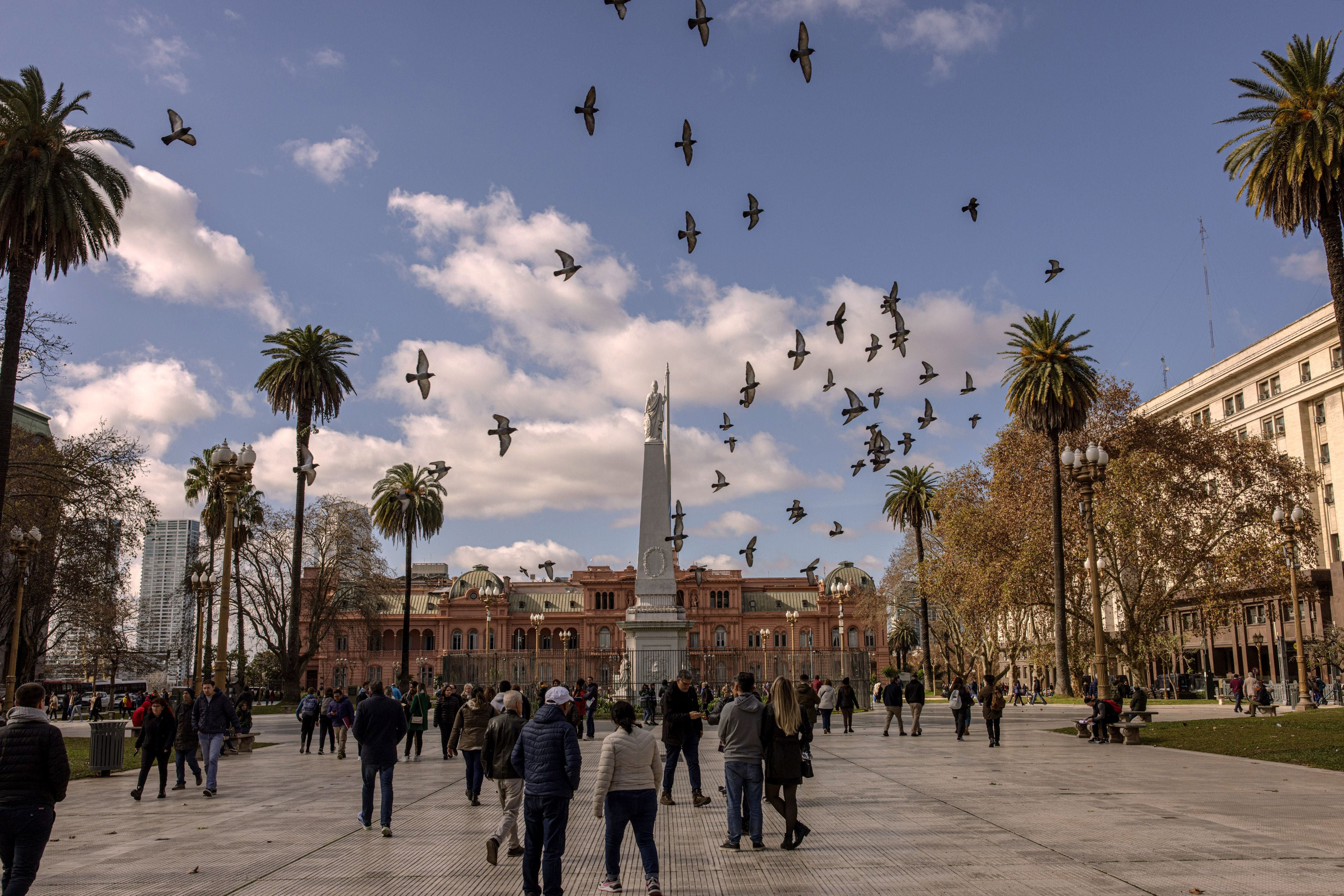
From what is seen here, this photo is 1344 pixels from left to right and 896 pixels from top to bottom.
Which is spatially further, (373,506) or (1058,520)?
(373,506)

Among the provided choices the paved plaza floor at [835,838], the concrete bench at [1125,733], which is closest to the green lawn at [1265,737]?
the concrete bench at [1125,733]

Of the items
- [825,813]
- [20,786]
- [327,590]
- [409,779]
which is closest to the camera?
[20,786]

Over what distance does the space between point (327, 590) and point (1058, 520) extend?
35.2m

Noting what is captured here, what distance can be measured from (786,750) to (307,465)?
92.9 feet

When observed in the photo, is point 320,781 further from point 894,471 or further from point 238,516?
point 894,471

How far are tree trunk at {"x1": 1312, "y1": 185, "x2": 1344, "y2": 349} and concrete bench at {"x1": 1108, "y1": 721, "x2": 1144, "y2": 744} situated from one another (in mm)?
10153

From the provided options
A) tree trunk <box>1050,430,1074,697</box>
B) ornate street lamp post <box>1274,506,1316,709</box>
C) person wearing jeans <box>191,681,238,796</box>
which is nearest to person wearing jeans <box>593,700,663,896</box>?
person wearing jeans <box>191,681,238,796</box>

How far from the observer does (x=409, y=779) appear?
15.8m

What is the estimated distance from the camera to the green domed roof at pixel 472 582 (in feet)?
332

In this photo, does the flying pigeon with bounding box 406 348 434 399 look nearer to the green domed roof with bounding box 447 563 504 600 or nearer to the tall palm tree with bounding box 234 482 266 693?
the tall palm tree with bounding box 234 482 266 693

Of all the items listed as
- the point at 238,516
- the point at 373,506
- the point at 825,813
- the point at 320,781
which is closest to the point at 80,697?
the point at 238,516

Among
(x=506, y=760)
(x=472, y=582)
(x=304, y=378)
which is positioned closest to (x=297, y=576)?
(x=304, y=378)

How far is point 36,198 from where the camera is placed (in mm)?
23719

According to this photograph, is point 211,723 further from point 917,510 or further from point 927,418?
point 917,510
